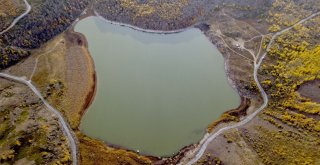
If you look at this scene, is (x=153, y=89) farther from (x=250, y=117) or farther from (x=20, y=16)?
(x=20, y=16)

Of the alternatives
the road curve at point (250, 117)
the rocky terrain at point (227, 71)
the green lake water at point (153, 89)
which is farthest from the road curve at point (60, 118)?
the road curve at point (250, 117)

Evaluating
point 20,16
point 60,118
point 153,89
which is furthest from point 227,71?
point 20,16

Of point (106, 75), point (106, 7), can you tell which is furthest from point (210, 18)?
point (106, 75)

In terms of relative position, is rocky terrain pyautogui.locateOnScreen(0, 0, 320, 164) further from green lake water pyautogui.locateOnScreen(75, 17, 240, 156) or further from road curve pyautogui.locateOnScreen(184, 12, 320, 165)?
green lake water pyautogui.locateOnScreen(75, 17, 240, 156)

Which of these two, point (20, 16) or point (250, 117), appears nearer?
point (250, 117)

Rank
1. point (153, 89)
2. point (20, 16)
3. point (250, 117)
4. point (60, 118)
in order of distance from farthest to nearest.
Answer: point (20, 16) → point (153, 89) → point (250, 117) → point (60, 118)

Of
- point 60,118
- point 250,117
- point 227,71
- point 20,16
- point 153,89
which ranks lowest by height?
point 60,118

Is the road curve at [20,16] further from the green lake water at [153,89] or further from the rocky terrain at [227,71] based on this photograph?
the green lake water at [153,89]

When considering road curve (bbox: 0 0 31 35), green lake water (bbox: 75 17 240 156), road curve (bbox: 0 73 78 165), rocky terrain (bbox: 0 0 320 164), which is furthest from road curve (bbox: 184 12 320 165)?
road curve (bbox: 0 0 31 35)

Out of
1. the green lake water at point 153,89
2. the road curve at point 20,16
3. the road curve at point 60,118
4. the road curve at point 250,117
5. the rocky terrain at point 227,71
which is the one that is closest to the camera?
the rocky terrain at point 227,71
